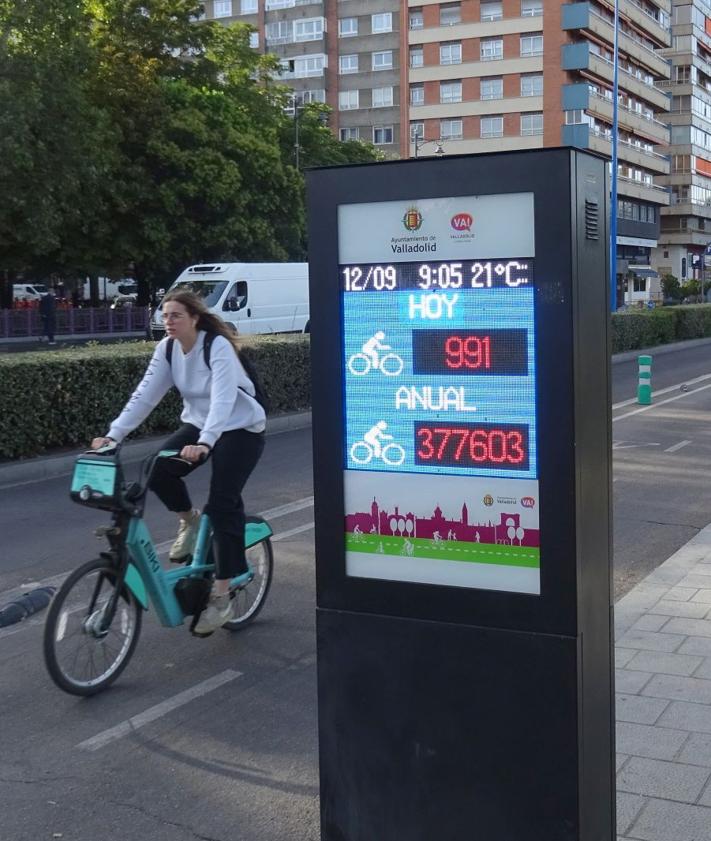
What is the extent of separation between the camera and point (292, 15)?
83.6 metres

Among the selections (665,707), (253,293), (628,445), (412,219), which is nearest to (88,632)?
(665,707)

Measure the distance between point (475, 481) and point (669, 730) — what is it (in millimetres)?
1984

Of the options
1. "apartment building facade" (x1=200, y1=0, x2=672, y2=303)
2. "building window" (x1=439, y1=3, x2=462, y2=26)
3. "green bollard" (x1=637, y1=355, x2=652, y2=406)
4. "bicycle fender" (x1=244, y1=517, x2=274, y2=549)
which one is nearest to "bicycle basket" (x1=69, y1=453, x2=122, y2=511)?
"bicycle fender" (x1=244, y1=517, x2=274, y2=549)

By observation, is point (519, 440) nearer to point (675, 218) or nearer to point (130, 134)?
point (130, 134)

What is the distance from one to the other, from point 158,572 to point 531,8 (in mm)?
74514

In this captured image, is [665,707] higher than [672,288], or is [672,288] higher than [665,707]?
[672,288]

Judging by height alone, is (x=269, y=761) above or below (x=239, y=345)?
below

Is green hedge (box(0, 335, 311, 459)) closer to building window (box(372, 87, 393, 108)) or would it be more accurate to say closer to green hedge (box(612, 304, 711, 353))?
green hedge (box(612, 304, 711, 353))

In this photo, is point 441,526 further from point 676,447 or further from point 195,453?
point 676,447

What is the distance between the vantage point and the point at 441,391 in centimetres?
300

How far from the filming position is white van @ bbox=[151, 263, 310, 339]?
32.5 metres

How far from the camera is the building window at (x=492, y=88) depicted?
75.5 m

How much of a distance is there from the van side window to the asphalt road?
23.9m

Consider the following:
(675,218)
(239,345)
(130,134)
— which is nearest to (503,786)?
(239,345)
